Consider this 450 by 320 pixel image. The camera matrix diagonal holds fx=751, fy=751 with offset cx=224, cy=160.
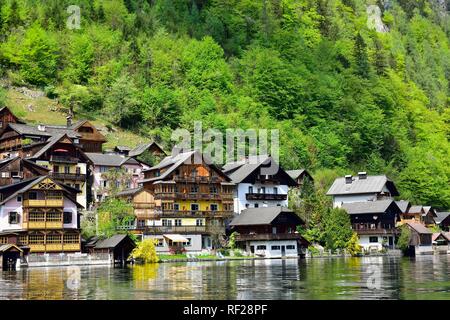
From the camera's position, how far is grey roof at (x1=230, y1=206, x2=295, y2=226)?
86000 millimetres

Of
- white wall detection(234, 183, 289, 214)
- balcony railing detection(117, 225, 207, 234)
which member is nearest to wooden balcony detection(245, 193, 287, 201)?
white wall detection(234, 183, 289, 214)

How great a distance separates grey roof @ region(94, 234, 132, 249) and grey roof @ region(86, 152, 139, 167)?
876 inches

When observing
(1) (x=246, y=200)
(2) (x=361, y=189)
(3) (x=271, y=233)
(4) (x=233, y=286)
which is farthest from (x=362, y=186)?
(4) (x=233, y=286)

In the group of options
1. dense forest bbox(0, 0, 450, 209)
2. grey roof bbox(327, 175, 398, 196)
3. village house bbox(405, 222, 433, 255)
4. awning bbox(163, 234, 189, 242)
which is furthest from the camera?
dense forest bbox(0, 0, 450, 209)

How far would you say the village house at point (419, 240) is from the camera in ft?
321

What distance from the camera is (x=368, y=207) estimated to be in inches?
4003

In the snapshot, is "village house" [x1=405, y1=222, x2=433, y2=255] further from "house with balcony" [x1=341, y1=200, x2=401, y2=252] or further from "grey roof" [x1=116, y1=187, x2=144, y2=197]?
"grey roof" [x1=116, y1=187, x2=144, y2=197]

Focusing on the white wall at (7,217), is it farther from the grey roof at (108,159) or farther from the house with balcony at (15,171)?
the grey roof at (108,159)

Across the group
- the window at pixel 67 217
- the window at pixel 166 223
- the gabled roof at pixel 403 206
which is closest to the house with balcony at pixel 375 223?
the gabled roof at pixel 403 206

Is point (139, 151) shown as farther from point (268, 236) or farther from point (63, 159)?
point (268, 236)

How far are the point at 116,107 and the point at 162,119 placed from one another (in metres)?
8.12

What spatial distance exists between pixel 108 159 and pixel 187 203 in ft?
50.5

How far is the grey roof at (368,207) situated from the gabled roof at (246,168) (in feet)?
29.3
